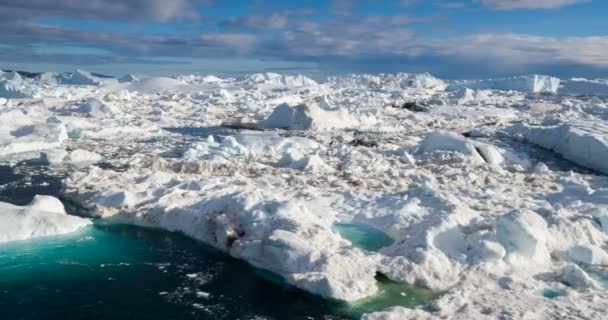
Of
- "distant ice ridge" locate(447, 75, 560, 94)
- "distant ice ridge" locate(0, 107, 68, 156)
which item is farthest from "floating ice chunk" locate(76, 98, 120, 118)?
"distant ice ridge" locate(447, 75, 560, 94)

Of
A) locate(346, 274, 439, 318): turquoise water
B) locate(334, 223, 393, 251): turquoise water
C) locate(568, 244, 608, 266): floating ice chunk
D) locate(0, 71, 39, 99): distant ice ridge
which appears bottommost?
locate(346, 274, 439, 318): turquoise water

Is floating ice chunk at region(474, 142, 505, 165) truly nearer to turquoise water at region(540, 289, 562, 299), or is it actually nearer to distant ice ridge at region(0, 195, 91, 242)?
turquoise water at region(540, 289, 562, 299)

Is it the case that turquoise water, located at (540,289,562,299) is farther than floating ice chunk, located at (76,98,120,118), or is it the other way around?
floating ice chunk, located at (76,98,120,118)

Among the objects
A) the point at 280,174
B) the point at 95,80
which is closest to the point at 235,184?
the point at 280,174

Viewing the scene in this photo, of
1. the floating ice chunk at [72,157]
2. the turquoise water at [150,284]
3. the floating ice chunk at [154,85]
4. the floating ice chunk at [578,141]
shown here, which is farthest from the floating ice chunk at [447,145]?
the floating ice chunk at [154,85]

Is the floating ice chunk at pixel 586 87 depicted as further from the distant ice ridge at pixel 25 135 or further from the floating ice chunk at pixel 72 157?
the floating ice chunk at pixel 72 157

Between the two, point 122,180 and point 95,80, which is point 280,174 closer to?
point 122,180

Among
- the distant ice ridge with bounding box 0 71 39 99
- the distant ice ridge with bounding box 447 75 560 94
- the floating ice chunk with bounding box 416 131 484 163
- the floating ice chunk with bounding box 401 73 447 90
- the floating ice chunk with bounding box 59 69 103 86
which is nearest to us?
the floating ice chunk with bounding box 416 131 484 163
